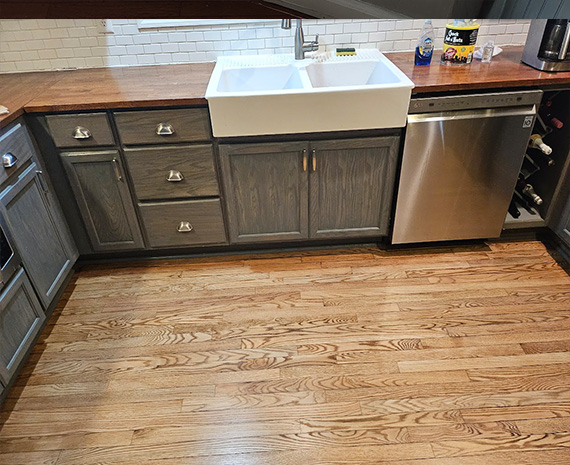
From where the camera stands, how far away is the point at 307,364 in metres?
1.75

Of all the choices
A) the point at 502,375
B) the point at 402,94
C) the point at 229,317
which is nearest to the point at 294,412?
the point at 229,317

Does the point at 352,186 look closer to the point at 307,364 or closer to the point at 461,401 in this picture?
the point at 307,364

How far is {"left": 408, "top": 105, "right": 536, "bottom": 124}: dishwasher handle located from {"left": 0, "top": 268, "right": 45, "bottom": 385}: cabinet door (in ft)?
5.96

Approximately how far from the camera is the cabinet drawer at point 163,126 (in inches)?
73.4

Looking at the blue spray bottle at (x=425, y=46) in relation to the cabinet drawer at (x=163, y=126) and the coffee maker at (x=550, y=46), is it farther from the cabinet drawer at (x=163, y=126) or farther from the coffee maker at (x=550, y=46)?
the cabinet drawer at (x=163, y=126)

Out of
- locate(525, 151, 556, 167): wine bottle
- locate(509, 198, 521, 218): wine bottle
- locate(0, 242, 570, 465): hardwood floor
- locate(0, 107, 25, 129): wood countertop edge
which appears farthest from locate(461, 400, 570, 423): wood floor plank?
locate(0, 107, 25, 129): wood countertop edge

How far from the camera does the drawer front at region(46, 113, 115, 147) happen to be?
186 centimetres

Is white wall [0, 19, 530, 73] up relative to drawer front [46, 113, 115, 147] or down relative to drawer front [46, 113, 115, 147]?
up

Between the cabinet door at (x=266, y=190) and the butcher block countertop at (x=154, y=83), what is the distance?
0.34 metres

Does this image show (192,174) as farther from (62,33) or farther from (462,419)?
(462,419)

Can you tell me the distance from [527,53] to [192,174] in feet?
5.65

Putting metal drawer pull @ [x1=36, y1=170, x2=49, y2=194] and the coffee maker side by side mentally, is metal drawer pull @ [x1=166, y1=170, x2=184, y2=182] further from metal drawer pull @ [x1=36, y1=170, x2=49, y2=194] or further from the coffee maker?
the coffee maker

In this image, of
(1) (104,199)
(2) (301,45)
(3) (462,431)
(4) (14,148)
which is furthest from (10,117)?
(3) (462,431)

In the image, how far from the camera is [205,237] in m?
2.25
